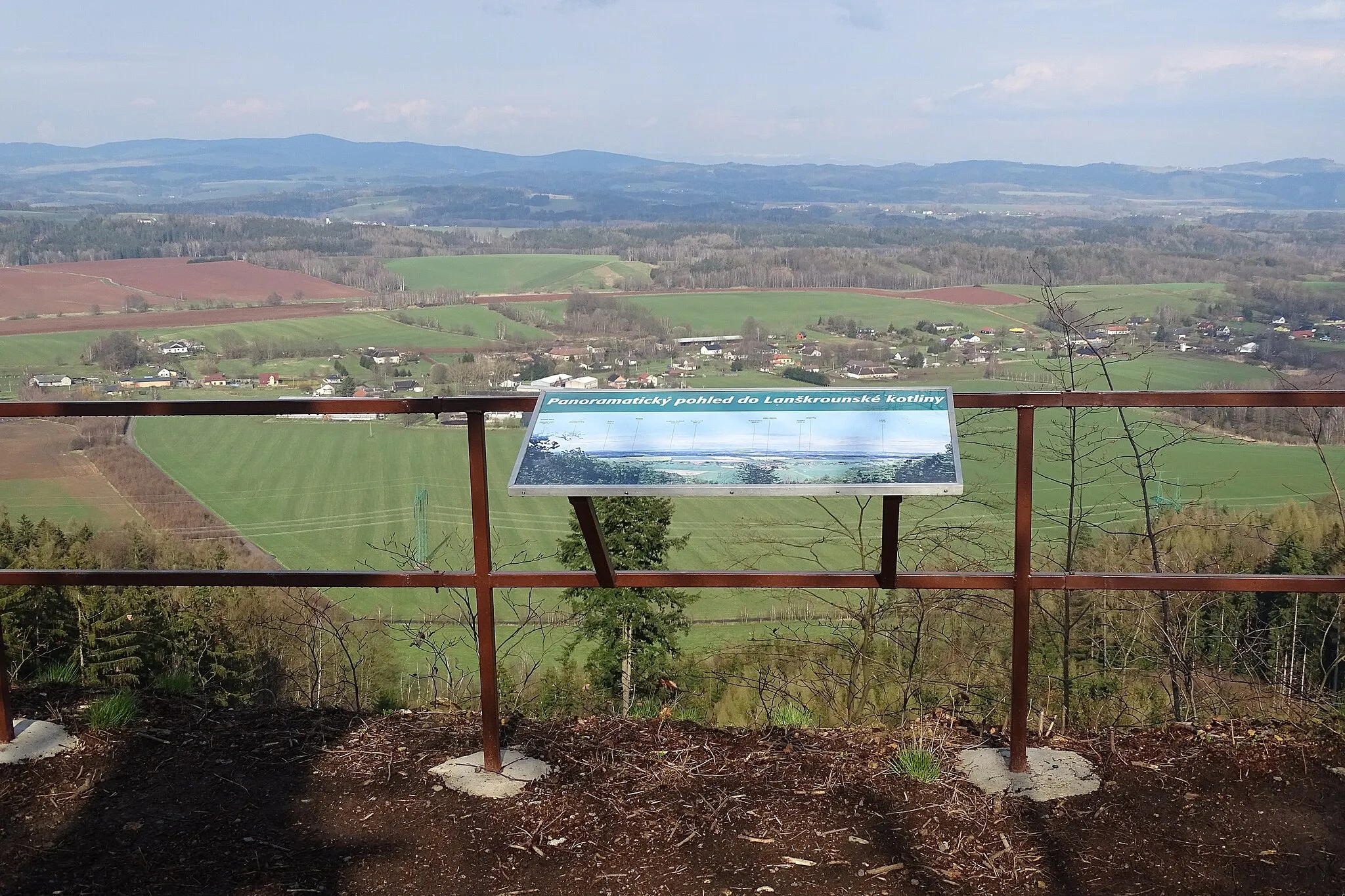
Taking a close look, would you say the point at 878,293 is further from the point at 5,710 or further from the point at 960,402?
the point at 5,710

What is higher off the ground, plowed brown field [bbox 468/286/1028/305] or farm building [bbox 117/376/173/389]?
plowed brown field [bbox 468/286/1028/305]

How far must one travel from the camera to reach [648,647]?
39.8ft

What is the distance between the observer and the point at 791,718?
4.40 m

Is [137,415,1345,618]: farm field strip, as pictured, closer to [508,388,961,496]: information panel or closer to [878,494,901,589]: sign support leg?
[878,494,901,589]: sign support leg

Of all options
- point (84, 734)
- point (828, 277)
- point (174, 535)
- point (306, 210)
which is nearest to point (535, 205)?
point (306, 210)

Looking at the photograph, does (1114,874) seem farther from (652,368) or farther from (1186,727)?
(652,368)

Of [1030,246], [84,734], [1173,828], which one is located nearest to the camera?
[1173,828]

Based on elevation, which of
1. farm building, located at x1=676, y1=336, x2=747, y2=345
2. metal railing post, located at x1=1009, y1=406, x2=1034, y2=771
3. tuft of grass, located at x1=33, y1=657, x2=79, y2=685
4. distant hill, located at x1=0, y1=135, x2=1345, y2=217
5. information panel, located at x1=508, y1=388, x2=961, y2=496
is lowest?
farm building, located at x1=676, y1=336, x2=747, y2=345

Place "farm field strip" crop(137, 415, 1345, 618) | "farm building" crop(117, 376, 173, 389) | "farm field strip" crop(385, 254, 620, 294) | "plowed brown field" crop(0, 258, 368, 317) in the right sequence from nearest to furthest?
"farm field strip" crop(137, 415, 1345, 618) → "farm building" crop(117, 376, 173, 389) → "plowed brown field" crop(0, 258, 368, 317) → "farm field strip" crop(385, 254, 620, 294)

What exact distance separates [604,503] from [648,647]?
2.82 meters

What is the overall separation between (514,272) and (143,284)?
20.0 meters

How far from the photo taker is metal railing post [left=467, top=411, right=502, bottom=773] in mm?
3443

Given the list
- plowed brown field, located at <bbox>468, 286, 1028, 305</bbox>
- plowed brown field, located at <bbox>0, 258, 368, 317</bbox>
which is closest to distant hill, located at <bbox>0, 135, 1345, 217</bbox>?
plowed brown field, located at <bbox>0, 258, 368, 317</bbox>

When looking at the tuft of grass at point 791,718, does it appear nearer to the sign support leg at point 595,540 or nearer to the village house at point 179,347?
the sign support leg at point 595,540
